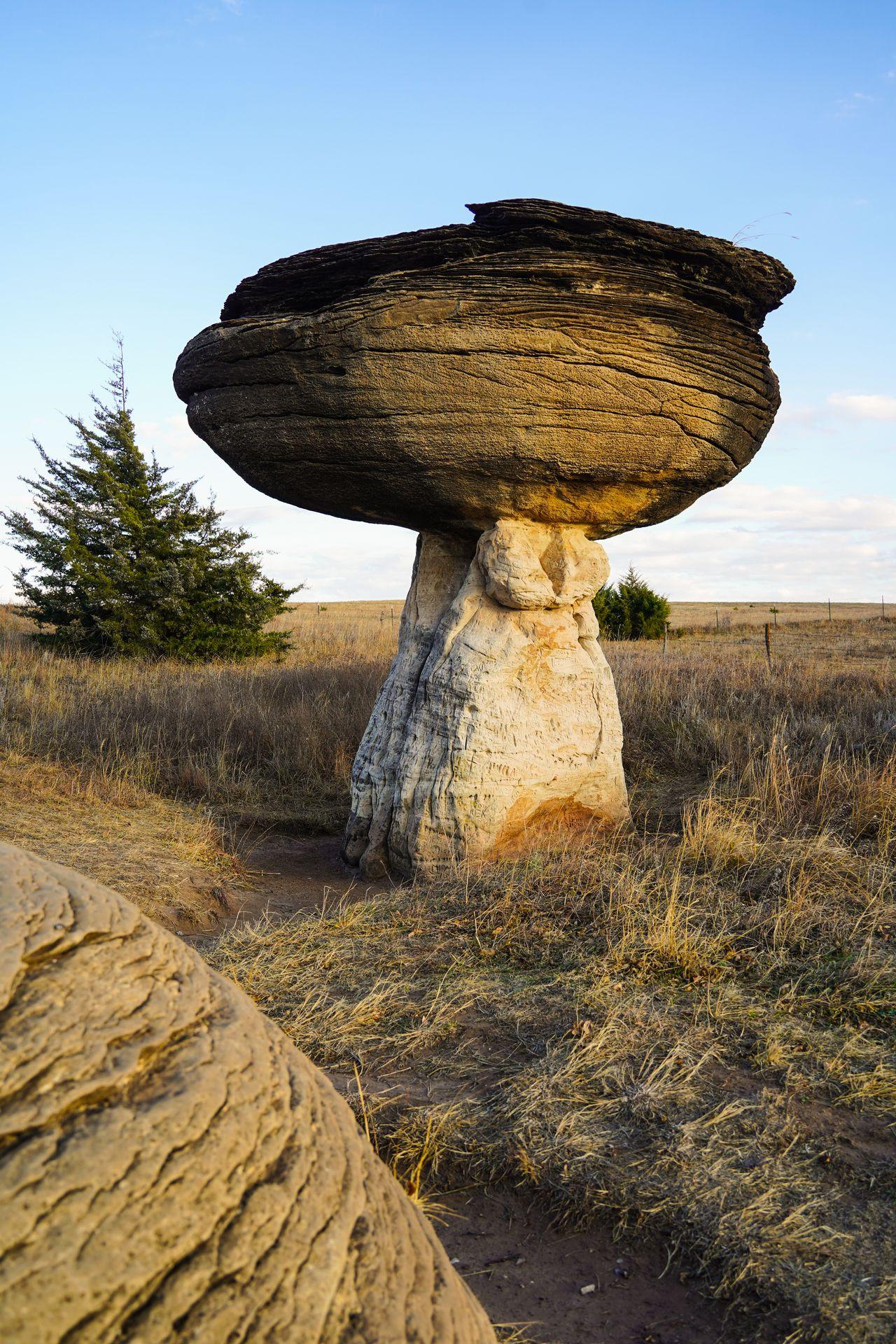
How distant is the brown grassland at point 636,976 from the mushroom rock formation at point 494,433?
783 millimetres

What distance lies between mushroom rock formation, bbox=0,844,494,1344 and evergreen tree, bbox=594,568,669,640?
21.4m

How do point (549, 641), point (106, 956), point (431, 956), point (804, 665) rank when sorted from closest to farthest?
point (106, 956)
point (431, 956)
point (549, 641)
point (804, 665)

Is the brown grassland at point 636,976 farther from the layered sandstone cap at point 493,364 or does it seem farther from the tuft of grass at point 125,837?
the layered sandstone cap at point 493,364

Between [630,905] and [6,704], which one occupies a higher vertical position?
[6,704]

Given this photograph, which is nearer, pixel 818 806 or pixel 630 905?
pixel 630 905

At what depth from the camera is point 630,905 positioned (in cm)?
475

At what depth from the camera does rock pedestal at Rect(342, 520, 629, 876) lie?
20.3ft

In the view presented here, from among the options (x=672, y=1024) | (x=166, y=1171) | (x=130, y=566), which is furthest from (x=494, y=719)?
(x=130, y=566)

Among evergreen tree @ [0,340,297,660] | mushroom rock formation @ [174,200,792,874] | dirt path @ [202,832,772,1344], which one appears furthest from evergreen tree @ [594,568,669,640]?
Answer: dirt path @ [202,832,772,1344]

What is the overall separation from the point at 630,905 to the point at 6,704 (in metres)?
7.89

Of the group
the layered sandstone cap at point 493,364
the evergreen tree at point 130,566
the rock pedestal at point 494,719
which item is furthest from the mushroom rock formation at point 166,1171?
the evergreen tree at point 130,566

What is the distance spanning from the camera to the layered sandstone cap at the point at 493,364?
557 cm

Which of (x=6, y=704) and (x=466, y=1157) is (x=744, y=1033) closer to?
(x=466, y=1157)

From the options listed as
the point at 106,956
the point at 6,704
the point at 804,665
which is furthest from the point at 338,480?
the point at 804,665
